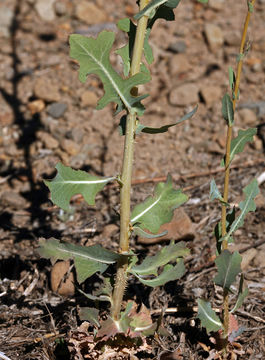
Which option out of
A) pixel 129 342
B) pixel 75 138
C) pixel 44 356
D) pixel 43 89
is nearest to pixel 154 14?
pixel 129 342

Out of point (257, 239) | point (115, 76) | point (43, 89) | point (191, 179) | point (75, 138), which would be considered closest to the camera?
point (115, 76)

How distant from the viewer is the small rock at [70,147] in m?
3.74

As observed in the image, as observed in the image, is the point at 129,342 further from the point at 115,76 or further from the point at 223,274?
the point at 115,76

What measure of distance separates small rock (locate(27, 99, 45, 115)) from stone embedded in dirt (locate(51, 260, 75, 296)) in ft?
5.84

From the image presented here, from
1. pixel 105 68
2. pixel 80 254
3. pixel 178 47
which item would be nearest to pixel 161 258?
pixel 80 254

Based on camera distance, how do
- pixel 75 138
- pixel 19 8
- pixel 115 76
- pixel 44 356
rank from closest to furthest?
pixel 115 76
pixel 44 356
pixel 75 138
pixel 19 8

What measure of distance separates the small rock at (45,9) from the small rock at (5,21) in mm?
257

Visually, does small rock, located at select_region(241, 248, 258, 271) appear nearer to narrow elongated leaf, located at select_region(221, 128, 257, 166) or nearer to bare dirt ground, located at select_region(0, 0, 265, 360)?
bare dirt ground, located at select_region(0, 0, 265, 360)

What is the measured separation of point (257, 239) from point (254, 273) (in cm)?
26

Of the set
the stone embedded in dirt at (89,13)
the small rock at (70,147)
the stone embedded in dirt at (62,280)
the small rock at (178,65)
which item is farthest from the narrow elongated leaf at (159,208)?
the stone embedded in dirt at (89,13)

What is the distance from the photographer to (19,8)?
4773 millimetres

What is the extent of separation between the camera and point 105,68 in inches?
68.3

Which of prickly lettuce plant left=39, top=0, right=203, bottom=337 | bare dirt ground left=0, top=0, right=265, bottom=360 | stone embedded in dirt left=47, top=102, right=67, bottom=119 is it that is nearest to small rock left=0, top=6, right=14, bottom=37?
bare dirt ground left=0, top=0, right=265, bottom=360

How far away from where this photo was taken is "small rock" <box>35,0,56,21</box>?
188 inches
